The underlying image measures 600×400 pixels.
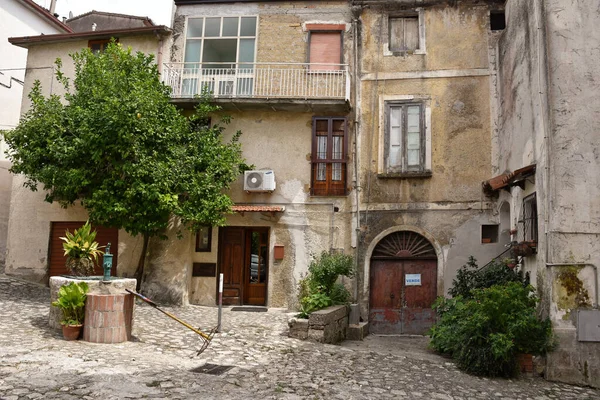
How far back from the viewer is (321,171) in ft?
44.6

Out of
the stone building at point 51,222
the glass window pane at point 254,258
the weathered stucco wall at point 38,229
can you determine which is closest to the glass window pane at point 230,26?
the stone building at point 51,222

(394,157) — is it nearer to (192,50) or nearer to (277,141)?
(277,141)

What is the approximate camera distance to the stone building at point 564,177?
347 inches

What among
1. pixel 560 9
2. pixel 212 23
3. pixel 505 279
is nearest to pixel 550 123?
pixel 560 9

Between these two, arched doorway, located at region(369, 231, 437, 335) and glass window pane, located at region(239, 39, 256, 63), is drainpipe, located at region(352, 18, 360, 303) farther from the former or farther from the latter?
glass window pane, located at region(239, 39, 256, 63)

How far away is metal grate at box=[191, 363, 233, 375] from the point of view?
23.5 ft

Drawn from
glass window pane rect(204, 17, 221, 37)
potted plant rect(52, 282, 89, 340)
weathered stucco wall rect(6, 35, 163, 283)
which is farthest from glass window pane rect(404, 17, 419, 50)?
potted plant rect(52, 282, 89, 340)

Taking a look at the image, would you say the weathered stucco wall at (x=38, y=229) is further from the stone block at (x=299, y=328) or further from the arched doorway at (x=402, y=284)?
the arched doorway at (x=402, y=284)

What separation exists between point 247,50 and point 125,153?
190 inches

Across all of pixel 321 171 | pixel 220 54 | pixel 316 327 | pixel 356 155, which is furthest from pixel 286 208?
pixel 220 54

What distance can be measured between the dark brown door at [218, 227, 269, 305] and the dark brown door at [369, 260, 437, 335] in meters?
2.96

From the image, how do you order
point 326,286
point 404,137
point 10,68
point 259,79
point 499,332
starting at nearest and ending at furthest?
point 499,332, point 326,286, point 404,137, point 259,79, point 10,68

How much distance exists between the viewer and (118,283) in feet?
28.1

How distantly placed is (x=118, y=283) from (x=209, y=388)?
305 centimetres
